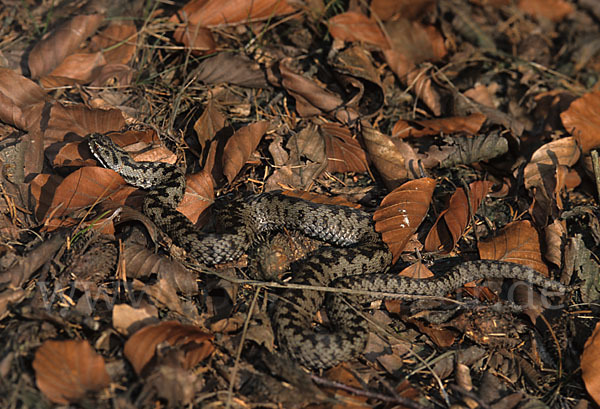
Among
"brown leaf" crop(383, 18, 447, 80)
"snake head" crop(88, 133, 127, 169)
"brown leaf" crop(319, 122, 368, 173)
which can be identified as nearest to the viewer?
"snake head" crop(88, 133, 127, 169)

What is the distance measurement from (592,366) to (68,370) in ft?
13.0

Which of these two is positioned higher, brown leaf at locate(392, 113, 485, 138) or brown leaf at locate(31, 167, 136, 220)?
brown leaf at locate(31, 167, 136, 220)

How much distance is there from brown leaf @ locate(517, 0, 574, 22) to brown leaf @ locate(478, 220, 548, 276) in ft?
17.0

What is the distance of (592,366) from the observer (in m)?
4.21

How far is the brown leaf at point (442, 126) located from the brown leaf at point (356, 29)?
4.39 feet

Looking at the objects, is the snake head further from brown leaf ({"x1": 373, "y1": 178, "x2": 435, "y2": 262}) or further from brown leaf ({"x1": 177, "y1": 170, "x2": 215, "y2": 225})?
brown leaf ({"x1": 373, "y1": 178, "x2": 435, "y2": 262})

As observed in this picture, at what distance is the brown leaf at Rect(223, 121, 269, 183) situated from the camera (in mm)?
5570

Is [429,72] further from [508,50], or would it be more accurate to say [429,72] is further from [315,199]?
[315,199]

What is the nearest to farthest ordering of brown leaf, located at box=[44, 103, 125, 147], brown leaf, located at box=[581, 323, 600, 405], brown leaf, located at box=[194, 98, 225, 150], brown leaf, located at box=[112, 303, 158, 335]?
1. brown leaf, located at box=[112, 303, 158, 335]
2. brown leaf, located at box=[581, 323, 600, 405]
3. brown leaf, located at box=[44, 103, 125, 147]
4. brown leaf, located at box=[194, 98, 225, 150]

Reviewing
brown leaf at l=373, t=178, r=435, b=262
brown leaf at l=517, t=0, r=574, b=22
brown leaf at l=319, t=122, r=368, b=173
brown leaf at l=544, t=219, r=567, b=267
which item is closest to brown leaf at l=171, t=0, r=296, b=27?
brown leaf at l=319, t=122, r=368, b=173

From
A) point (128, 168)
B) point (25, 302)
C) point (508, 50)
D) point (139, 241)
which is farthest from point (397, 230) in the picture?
point (508, 50)

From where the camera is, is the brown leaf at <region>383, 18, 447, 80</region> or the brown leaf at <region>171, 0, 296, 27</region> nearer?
the brown leaf at <region>171, 0, 296, 27</region>

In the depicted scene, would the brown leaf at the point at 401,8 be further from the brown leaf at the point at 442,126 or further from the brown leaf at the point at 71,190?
the brown leaf at the point at 71,190

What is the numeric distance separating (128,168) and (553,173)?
472 centimetres
